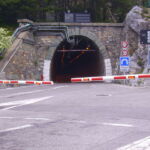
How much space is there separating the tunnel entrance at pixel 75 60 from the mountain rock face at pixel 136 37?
5533 millimetres

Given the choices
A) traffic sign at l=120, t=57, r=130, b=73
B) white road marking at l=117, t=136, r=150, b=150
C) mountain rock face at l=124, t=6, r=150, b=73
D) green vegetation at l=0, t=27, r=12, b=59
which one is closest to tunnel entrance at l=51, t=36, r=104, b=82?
mountain rock face at l=124, t=6, r=150, b=73

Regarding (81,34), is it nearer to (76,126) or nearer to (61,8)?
(61,8)

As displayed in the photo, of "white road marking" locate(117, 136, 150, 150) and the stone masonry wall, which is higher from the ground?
the stone masonry wall

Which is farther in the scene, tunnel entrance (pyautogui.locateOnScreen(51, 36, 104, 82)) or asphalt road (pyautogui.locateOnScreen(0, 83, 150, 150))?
tunnel entrance (pyautogui.locateOnScreen(51, 36, 104, 82))

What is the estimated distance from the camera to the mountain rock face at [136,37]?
3459 cm

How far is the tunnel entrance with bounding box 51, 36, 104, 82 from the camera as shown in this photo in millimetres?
43625

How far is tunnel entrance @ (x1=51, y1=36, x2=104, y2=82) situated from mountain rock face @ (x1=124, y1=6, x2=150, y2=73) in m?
5.53

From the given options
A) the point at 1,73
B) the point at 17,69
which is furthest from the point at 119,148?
the point at 17,69

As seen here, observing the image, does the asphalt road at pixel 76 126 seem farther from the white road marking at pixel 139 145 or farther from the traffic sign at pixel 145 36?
the traffic sign at pixel 145 36

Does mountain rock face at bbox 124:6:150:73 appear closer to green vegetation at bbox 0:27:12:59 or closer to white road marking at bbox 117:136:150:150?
green vegetation at bbox 0:27:12:59

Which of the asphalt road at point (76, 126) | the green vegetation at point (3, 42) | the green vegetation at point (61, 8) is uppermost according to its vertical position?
the green vegetation at point (61, 8)

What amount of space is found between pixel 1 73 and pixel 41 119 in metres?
18.0

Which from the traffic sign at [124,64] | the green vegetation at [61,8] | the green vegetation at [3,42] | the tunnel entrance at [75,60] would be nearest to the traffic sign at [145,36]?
the traffic sign at [124,64]

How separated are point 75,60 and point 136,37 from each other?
14.5m
